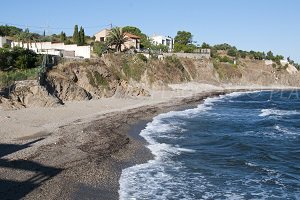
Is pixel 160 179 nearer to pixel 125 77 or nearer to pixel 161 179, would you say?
pixel 161 179

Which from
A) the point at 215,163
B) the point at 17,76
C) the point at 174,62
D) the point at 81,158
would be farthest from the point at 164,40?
the point at 81,158

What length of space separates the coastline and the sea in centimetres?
83

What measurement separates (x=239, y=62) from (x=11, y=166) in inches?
3858

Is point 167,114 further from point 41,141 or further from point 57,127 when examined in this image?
point 41,141

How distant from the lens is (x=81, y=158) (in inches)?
760

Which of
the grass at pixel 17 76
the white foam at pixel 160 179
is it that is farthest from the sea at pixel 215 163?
the grass at pixel 17 76

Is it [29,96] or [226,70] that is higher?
[226,70]

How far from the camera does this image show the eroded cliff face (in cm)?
3466

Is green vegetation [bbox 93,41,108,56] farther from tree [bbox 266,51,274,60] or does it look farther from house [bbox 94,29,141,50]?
tree [bbox 266,51,274,60]

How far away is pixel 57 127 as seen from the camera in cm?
2673

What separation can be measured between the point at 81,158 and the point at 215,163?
6741mm

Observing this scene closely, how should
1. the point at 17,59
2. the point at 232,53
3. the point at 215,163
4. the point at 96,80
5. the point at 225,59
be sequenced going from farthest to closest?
the point at 232,53 < the point at 225,59 < the point at 96,80 < the point at 17,59 < the point at 215,163

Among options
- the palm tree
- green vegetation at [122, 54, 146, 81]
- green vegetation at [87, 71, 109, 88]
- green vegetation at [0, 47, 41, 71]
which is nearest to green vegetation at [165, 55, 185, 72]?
green vegetation at [122, 54, 146, 81]

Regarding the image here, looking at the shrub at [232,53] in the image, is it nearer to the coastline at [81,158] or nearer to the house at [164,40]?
the house at [164,40]
